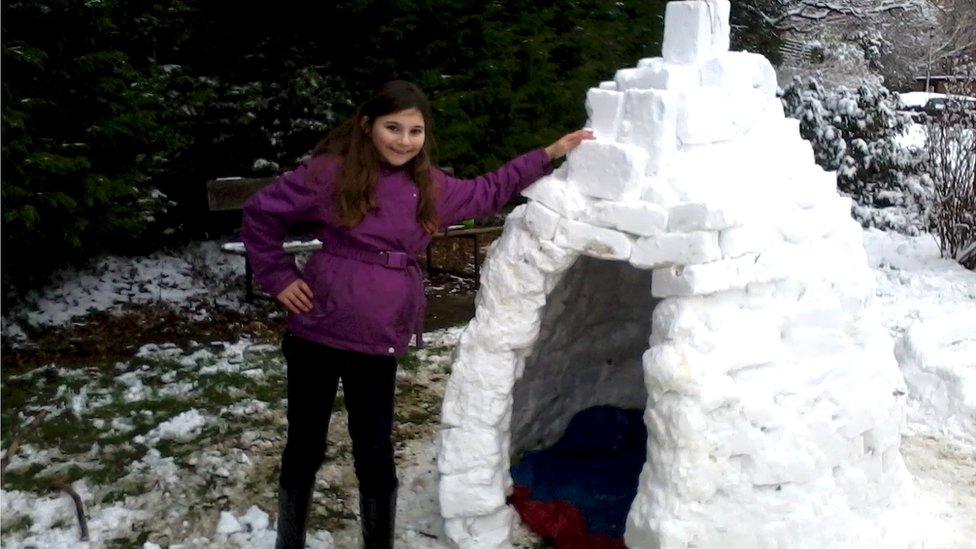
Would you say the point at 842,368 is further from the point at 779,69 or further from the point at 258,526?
the point at 779,69

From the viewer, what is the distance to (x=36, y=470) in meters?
3.76

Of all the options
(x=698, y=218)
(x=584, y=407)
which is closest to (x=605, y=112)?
(x=698, y=218)

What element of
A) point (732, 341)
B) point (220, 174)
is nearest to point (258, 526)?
point (732, 341)

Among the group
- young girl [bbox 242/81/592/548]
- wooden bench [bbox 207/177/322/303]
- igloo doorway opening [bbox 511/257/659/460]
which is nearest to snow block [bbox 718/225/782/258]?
young girl [bbox 242/81/592/548]

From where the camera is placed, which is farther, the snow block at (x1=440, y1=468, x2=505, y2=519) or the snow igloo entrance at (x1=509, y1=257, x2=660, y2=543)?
the snow igloo entrance at (x1=509, y1=257, x2=660, y2=543)

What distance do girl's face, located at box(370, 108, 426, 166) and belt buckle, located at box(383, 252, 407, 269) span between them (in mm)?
262

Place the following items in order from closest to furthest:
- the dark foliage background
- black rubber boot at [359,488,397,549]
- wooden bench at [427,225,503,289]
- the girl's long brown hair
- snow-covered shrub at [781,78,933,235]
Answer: the girl's long brown hair, black rubber boot at [359,488,397,549], the dark foliage background, wooden bench at [427,225,503,289], snow-covered shrub at [781,78,933,235]

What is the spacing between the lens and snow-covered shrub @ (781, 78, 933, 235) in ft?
29.3

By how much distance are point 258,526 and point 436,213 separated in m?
1.55

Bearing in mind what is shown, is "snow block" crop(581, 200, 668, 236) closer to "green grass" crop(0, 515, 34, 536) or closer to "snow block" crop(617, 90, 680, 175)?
"snow block" crop(617, 90, 680, 175)

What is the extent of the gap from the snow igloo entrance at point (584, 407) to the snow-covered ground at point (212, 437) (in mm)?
459

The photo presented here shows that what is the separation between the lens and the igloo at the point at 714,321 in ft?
8.21

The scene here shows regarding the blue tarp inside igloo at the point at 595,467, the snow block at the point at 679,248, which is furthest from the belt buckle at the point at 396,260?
the blue tarp inside igloo at the point at 595,467

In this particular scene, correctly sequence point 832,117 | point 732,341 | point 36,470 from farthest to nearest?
point 832,117, point 36,470, point 732,341
